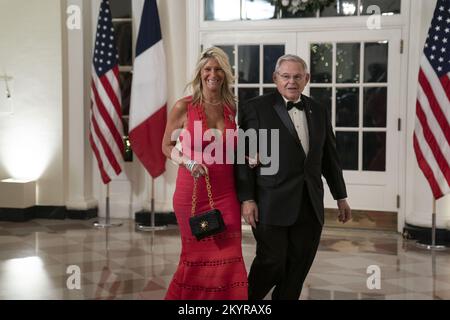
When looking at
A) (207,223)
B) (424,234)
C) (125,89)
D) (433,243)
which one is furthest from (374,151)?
(207,223)

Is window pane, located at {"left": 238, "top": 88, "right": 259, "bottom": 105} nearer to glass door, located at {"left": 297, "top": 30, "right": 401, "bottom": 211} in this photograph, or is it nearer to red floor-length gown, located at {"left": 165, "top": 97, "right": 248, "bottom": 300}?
glass door, located at {"left": 297, "top": 30, "right": 401, "bottom": 211}

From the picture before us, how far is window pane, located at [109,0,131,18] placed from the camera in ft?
23.7

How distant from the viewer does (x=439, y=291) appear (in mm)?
4434

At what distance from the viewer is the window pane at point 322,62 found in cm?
666

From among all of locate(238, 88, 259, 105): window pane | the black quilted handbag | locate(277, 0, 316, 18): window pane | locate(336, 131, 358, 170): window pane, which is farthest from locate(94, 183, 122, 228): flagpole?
the black quilted handbag

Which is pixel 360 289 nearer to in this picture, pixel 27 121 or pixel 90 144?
pixel 90 144

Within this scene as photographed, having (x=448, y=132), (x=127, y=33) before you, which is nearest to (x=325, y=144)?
(x=448, y=132)

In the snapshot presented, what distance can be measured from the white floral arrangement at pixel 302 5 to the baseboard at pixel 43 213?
321cm

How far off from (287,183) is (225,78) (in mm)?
657

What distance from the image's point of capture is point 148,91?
21.9 feet

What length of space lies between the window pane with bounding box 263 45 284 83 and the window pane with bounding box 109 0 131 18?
1.69 meters

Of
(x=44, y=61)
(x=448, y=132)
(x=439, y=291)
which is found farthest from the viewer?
(x=44, y=61)

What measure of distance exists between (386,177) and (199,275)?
373 cm

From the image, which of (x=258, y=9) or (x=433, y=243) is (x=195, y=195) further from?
(x=258, y=9)
